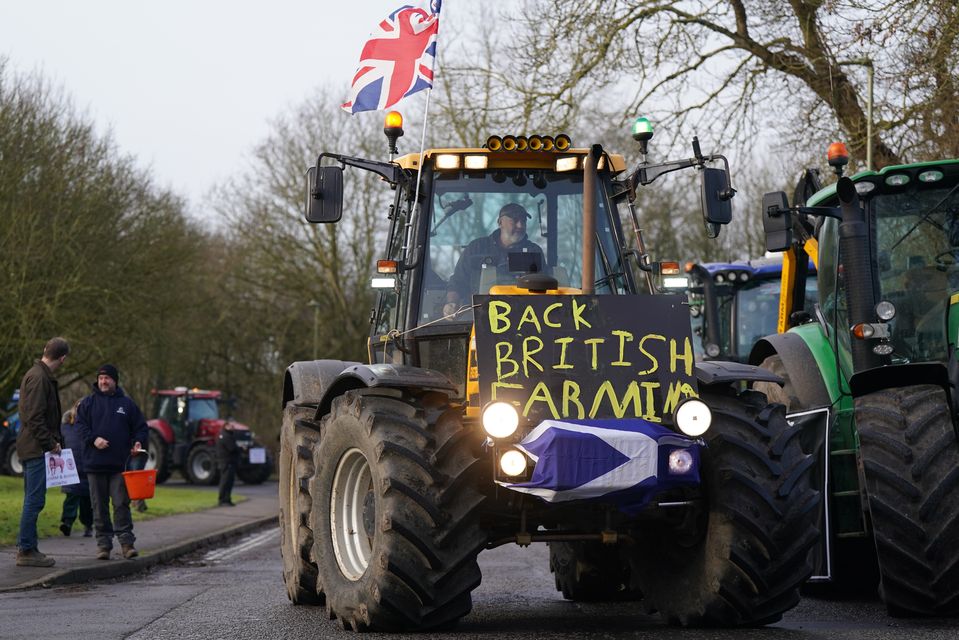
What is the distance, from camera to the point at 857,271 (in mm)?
8875

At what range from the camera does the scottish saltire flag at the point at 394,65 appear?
10.7m

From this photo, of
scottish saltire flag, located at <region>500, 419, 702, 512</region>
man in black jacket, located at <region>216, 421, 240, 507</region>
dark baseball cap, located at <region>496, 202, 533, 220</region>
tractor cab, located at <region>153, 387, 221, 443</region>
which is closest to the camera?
scottish saltire flag, located at <region>500, 419, 702, 512</region>

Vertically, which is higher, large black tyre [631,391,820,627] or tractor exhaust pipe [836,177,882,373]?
tractor exhaust pipe [836,177,882,373]

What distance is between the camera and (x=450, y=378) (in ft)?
27.2

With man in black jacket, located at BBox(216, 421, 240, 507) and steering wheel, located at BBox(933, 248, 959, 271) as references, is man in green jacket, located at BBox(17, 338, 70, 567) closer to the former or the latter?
steering wheel, located at BBox(933, 248, 959, 271)

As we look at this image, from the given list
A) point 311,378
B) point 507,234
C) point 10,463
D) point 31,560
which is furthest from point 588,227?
point 10,463

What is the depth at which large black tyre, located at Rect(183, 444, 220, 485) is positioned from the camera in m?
39.1

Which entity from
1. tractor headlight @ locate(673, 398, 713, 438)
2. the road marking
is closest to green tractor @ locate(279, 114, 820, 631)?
tractor headlight @ locate(673, 398, 713, 438)

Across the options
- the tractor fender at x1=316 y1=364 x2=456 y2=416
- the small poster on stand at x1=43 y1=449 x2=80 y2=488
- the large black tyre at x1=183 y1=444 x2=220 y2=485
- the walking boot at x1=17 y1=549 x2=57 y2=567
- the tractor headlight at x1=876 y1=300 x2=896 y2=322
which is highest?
the tractor headlight at x1=876 y1=300 x2=896 y2=322

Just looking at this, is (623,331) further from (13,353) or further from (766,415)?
(13,353)

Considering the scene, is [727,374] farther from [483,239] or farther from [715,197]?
[483,239]

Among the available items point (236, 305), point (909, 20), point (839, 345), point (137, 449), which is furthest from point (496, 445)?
point (236, 305)

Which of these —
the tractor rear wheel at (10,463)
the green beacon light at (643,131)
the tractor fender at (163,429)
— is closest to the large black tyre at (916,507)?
the green beacon light at (643,131)

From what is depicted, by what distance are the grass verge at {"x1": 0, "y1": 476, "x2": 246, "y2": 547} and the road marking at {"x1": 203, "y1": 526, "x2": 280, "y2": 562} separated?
189cm
